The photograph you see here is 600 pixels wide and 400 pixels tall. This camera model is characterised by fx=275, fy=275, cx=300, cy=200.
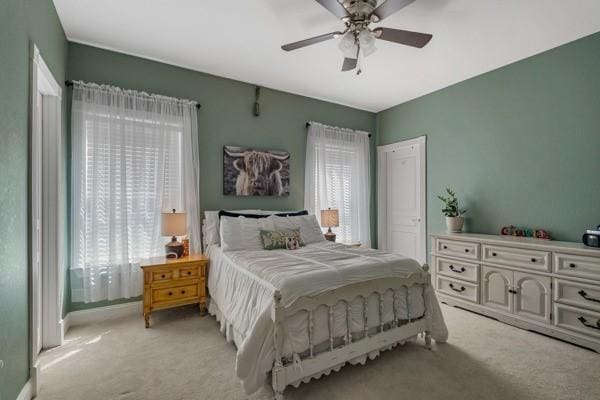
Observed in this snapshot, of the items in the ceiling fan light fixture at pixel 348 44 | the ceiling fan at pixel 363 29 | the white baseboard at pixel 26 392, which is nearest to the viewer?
the white baseboard at pixel 26 392

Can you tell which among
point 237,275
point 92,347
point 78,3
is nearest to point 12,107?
point 78,3

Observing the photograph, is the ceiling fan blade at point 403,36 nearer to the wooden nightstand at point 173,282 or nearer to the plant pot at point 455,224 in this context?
the plant pot at point 455,224

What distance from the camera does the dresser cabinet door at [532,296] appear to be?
2.60 meters

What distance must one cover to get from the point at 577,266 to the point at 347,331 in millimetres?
2191

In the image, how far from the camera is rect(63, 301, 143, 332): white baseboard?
9.08ft

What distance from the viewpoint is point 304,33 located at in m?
2.71

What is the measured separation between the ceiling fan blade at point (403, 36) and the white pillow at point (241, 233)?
219cm

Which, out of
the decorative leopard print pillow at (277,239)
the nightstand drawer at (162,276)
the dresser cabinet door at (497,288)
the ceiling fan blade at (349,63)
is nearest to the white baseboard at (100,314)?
the nightstand drawer at (162,276)

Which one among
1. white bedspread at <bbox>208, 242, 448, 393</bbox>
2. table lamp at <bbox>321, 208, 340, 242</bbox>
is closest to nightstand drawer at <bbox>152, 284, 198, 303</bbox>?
white bedspread at <bbox>208, 242, 448, 393</bbox>

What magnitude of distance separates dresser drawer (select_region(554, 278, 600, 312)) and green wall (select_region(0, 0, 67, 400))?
→ 13.2ft

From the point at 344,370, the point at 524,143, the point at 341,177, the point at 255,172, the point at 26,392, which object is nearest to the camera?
the point at 26,392

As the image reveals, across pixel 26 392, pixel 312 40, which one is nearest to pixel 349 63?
pixel 312 40

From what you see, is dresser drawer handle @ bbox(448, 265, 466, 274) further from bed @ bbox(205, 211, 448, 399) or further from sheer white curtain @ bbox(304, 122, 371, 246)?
sheer white curtain @ bbox(304, 122, 371, 246)

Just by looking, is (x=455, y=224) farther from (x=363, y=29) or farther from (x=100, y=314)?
(x=100, y=314)
